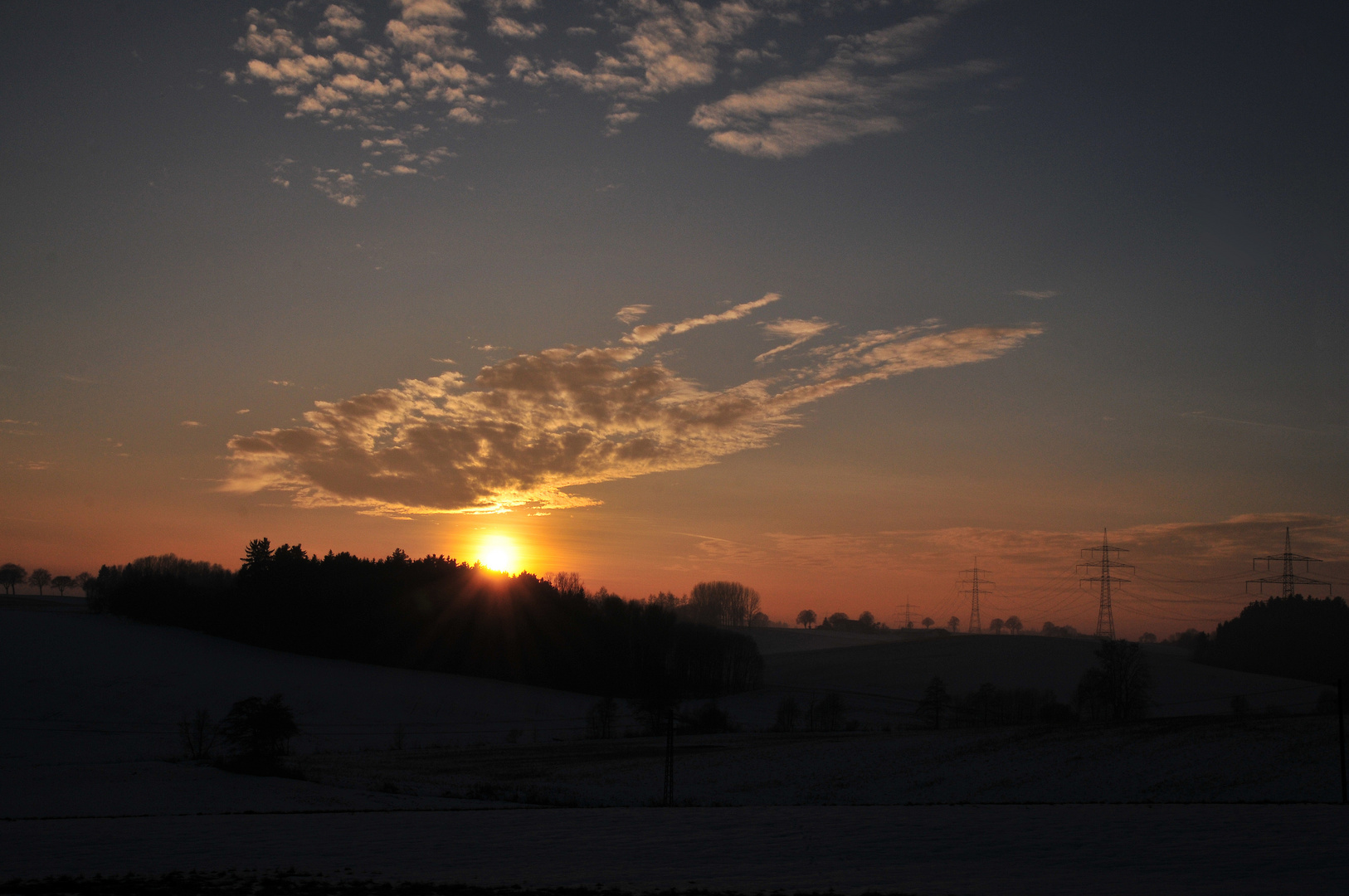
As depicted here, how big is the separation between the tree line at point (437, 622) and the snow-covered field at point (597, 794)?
29.5 feet

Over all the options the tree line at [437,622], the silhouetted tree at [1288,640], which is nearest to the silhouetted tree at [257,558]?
the tree line at [437,622]

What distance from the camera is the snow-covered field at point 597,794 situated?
1841cm

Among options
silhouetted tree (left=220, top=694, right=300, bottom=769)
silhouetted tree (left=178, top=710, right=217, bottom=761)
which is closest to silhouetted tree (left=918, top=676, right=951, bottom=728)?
silhouetted tree (left=220, top=694, right=300, bottom=769)

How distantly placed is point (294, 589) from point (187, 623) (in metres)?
16.1

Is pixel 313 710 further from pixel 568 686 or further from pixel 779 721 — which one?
pixel 779 721

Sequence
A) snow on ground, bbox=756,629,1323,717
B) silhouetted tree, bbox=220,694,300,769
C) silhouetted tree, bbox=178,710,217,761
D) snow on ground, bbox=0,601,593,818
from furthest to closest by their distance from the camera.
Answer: snow on ground, bbox=756,629,1323,717 → silhouetted tree, bbox=178,710,217,761 → silhouetted tree, bbox=220,694,300,769 → snow on ground, bbox=0,601,593,818

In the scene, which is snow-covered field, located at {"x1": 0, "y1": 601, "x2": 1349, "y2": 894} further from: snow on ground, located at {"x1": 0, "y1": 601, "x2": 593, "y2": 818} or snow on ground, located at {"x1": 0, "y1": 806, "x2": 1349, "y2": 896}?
snow on ground, located at {"x1": 0, "y1": 601, "x2": 593, "y2": 818}

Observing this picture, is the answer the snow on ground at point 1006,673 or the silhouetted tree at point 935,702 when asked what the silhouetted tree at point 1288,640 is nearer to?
the snow on ground at point 1006,673

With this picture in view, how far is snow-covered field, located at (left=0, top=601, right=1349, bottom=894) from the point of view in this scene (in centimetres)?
1841

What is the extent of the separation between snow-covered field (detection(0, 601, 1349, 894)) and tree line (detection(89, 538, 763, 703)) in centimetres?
901

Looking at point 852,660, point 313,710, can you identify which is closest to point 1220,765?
point 313,710

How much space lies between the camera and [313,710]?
7894cm

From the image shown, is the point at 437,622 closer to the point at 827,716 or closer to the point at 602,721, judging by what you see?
the point at 602,721

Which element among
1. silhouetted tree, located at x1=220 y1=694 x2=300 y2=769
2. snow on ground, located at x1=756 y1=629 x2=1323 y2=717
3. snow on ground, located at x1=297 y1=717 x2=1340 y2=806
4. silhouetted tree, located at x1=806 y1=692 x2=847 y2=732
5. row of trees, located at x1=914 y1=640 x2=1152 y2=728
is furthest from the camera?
snow on ground, located at x1=756 y1=629 x2=1323 y2=717
